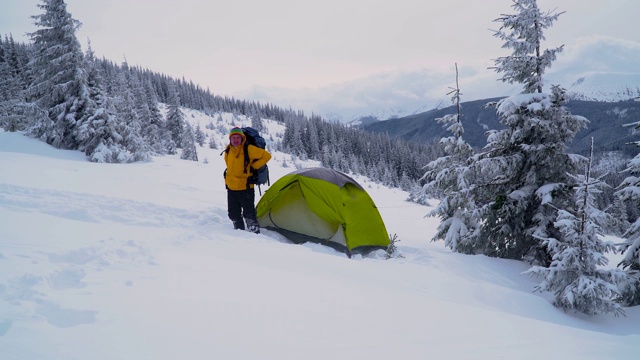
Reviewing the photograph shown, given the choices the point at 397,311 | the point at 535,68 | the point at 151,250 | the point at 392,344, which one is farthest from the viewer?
the point at 535,68

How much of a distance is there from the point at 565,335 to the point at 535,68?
6275mm

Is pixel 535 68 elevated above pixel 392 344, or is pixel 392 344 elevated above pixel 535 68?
pixel 535 68

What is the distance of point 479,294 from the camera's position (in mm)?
4984

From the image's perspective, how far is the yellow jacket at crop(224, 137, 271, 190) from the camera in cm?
670

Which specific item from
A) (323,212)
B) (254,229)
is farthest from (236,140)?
(323,212)

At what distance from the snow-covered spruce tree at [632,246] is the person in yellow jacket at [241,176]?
6751 millimetres

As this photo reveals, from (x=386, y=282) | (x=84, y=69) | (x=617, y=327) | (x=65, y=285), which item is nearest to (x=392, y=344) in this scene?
(x=386, y=282)

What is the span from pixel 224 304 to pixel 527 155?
7.70 m

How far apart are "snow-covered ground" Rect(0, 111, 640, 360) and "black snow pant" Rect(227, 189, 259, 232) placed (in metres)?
0.88

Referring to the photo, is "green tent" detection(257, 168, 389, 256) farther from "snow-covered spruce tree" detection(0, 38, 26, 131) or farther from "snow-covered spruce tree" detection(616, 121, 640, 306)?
"snow-covered spruce tree" detection(0, 38, 26, 131)

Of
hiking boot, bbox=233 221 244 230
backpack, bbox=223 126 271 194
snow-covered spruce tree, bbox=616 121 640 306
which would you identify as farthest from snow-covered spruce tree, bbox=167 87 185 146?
snow-covered spruce tree, bbox=616 121 640 306

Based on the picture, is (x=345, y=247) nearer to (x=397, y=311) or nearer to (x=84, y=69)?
(x=397, y=311)

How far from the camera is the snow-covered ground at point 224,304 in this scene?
222cm

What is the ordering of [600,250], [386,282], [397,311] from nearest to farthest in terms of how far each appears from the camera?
[397,311], [386,282], [600,250]
